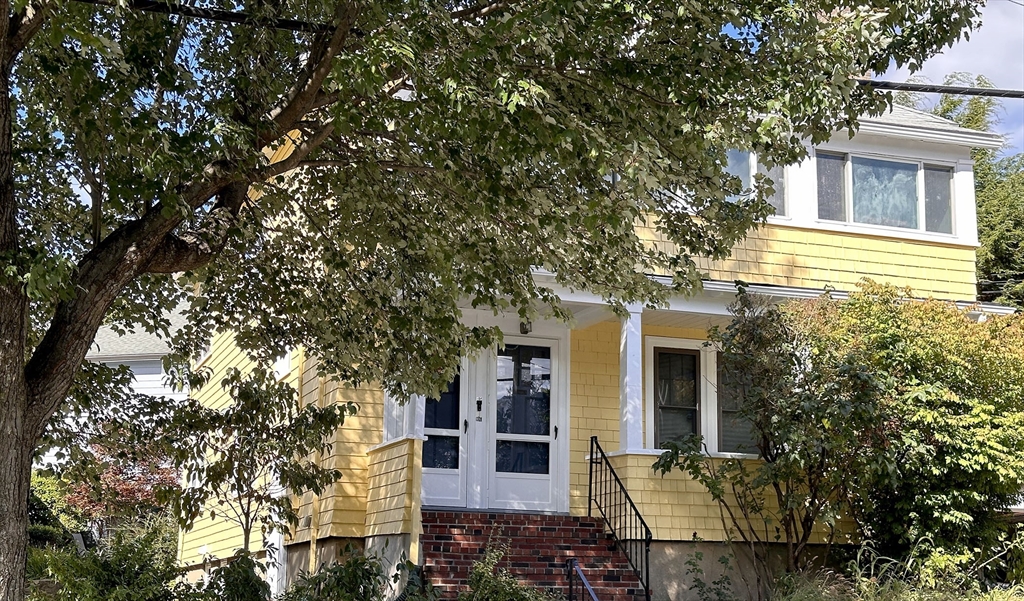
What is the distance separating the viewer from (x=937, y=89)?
9.58 metres

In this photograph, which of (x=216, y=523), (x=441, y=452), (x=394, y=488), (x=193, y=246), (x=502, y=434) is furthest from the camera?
(x=216, y=523)

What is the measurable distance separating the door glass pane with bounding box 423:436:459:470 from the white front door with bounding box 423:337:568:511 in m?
0.01

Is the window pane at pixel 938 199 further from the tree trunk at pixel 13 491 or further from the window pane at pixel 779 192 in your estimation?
the tree trunk at pixel 13 491

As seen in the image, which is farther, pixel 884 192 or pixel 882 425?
pixel 884 192

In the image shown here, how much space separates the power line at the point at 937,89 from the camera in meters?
8.57

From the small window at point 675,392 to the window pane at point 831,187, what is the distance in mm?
2758

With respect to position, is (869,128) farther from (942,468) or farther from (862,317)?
(942,468)

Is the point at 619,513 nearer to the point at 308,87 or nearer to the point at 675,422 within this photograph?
the point at 675,422

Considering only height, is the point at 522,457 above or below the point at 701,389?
below

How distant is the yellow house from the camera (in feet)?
41.3

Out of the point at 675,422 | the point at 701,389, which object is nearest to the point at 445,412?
the point at 675,422

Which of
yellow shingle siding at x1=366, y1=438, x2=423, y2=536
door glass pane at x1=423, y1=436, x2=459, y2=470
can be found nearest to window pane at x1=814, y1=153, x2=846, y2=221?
door glass pane at x1=423, y1=436, x2=459, y2=470

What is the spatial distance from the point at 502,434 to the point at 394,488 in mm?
2097

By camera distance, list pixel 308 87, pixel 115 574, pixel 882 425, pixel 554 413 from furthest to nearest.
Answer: pixel 554 413 < pixel 882 425 < pixel 115 574 < pixel 308 87
